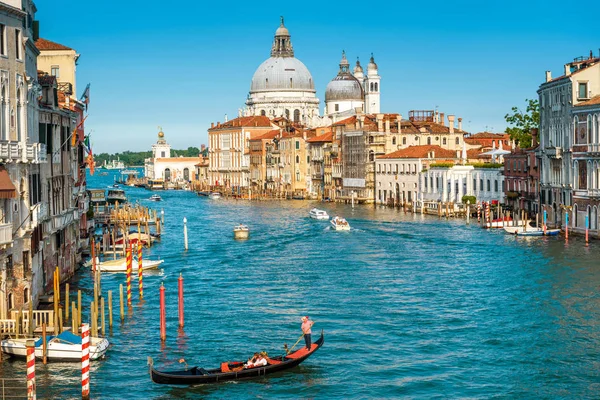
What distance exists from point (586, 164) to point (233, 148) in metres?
80.5

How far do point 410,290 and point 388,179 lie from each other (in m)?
47.4

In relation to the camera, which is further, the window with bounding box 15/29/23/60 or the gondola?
the window with bounding box 15/29/23/60

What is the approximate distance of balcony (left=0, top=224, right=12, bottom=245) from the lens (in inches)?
809

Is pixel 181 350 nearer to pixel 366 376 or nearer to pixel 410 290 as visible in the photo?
pixel 366 376

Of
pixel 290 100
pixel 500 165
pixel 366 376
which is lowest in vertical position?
pixel 366 376

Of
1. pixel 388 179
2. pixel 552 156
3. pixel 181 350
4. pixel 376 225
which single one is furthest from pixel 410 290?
pixel 388 179

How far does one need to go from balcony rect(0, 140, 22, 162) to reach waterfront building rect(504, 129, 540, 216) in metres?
34.4

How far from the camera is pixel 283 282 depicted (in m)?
34.0

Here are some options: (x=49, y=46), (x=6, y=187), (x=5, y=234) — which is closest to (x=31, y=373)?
(x=5, y=234)

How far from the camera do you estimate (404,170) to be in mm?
75250

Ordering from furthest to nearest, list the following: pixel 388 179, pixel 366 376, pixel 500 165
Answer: pixel 388 179
pixel 500 165
pixel 366 376

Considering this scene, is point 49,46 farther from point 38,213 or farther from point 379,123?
point 379,123

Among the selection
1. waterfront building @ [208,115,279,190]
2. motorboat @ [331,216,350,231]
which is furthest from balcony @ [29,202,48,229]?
waterfront building @ [208,115,279,190]

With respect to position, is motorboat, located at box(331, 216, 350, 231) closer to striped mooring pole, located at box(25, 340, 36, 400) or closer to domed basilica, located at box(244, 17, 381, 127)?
striped mooring pole, located at box(25, 340, 36, 400)
